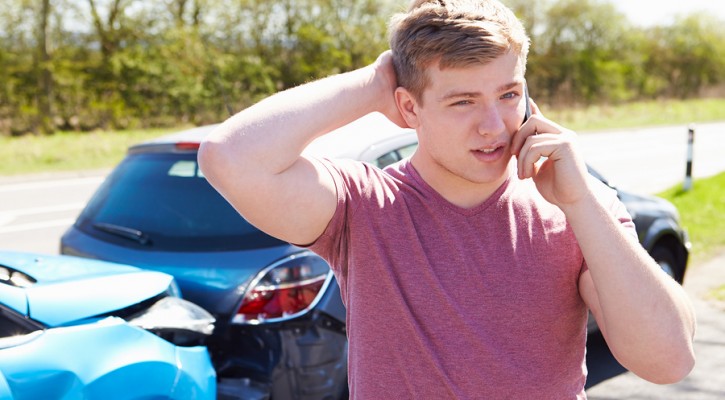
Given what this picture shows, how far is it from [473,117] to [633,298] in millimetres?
506

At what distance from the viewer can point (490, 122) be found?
5.50 ft

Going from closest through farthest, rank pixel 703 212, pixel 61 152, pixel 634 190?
pixel 703 212
pixel 634 190
pixel 61 152

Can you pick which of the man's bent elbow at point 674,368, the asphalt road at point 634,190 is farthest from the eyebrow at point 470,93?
the asphalt road at point 634,190

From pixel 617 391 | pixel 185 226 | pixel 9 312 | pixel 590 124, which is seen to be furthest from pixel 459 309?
pixel 590 124

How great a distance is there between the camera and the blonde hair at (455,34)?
1.63 metres

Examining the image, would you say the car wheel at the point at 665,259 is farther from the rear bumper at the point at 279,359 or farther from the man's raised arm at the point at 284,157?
the man's raised arm at the point at 284,157

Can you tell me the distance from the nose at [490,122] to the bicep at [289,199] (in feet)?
1.19

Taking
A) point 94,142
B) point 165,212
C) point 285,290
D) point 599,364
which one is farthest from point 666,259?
point 94,142

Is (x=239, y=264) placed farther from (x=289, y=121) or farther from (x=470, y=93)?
(x=470, y=93)

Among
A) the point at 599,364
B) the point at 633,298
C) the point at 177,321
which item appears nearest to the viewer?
the point at 633,298

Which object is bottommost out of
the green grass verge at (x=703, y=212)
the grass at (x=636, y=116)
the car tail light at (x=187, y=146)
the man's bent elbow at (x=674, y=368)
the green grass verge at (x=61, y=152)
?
the grass at (x=636, y=116)

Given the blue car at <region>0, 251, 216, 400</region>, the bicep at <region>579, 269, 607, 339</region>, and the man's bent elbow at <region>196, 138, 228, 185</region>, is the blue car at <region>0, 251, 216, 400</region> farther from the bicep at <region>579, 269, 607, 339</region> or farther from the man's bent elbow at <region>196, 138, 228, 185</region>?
the bicep at <region>579, 269, 607, 339</region>

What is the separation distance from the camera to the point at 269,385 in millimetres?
3229

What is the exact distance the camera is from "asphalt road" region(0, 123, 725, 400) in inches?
179
